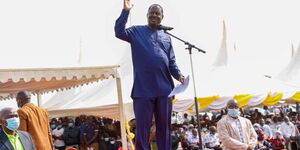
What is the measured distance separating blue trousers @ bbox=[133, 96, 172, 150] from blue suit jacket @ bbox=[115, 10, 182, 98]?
0.06 metres

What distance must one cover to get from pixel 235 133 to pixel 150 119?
1958 mm

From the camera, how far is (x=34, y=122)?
4.53 m

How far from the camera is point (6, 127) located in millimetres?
3480

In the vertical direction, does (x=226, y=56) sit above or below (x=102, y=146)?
above

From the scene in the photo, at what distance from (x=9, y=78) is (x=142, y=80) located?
3693mm

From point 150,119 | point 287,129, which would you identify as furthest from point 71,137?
point 150,119

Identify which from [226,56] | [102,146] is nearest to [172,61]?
[102,146]

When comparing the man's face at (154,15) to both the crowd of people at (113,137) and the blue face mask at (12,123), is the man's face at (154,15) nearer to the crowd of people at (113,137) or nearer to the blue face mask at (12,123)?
the blue face mask at (12,123)

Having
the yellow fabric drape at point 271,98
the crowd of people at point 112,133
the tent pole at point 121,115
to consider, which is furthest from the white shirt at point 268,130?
the tent pole at point 121,115

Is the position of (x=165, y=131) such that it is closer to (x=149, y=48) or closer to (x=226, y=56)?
(x=149, y=48)

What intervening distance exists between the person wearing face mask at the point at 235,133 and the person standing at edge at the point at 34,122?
2.16 metres

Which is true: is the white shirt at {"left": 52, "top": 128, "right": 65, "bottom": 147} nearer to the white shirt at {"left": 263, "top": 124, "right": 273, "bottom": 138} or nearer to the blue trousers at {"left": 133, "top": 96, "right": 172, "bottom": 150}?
the white shirt at {"left": 263, "top": 124, "right": 273, "bottom": 138}

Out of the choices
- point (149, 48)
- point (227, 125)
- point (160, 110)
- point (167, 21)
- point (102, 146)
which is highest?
point (167, 21)

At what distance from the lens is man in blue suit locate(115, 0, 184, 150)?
279 centimetres
